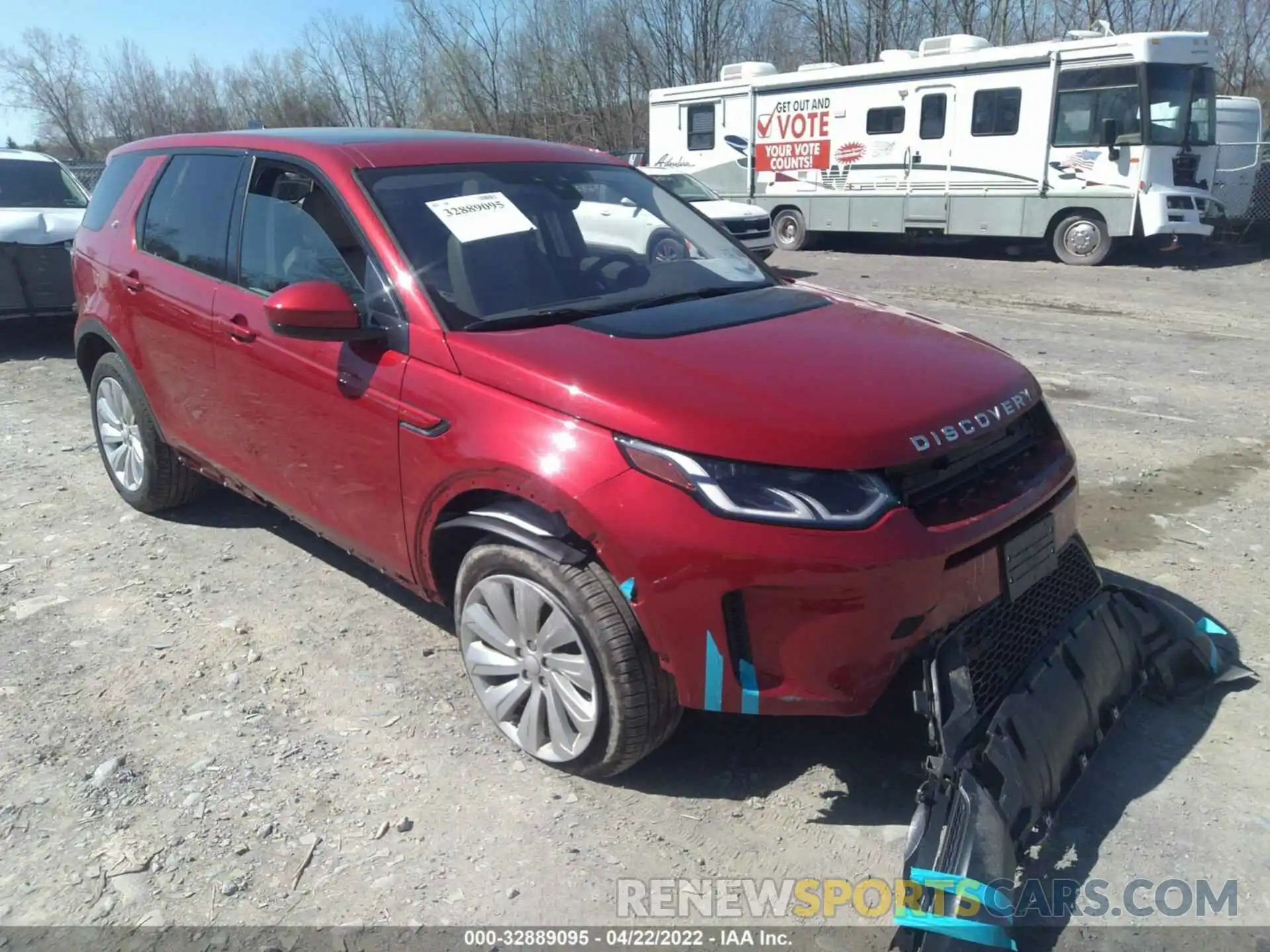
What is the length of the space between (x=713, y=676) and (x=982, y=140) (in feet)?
51.8

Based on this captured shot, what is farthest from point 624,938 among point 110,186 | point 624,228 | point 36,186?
point 36,186

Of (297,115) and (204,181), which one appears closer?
(204,181)

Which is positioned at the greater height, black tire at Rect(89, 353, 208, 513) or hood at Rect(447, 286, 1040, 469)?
hood at Rect(447, 286, 1040, 469)

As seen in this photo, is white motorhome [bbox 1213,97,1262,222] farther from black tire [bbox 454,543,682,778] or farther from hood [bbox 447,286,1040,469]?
black tire [bbox 454,543,682,778]

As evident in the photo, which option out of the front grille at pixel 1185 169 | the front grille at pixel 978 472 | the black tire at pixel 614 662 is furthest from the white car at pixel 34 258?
the front grille at pixel 1185 169

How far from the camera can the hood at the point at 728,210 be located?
48.4 ft

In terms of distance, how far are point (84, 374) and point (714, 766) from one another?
423 cm

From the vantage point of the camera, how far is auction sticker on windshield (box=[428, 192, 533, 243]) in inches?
134

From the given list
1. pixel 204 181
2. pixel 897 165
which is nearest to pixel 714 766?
pixel 204 181

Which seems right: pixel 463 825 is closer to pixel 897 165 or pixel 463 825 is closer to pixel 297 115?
pixel 897 165

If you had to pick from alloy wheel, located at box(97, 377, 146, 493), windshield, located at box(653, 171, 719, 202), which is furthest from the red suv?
windshield, located at box(653, 171, 719, 202)

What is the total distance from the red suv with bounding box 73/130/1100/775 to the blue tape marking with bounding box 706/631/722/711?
0.01 m

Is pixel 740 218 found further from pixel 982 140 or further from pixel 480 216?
pixel 480 216

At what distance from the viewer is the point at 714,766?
10.2 feet
